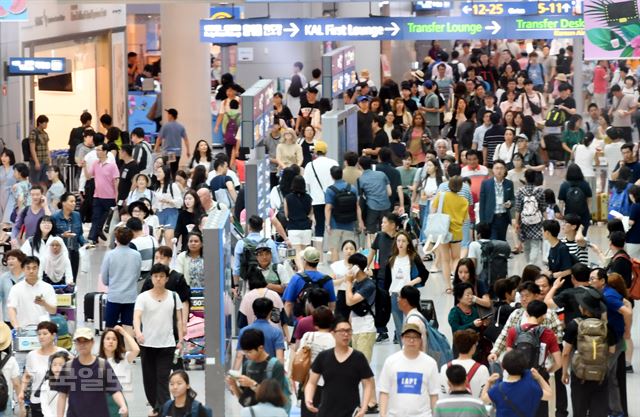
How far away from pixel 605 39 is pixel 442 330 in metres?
3.74

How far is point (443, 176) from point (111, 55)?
12035 mm

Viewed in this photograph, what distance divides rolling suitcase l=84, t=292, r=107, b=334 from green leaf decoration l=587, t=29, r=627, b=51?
602 cm

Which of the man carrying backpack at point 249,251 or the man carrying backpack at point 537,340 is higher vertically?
the man carrying backpack at point 249,251

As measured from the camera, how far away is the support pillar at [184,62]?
29.1 m

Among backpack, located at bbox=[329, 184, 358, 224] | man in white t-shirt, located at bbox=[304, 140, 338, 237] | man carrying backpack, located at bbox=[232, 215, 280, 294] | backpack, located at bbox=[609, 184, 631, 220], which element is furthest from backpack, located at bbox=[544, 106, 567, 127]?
man carrying backpack, located at bbox=[232, 215, 280, 294]

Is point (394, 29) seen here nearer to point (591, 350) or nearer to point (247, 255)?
point (247, 255)

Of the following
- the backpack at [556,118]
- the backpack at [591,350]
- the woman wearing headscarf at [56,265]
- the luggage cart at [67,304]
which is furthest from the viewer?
the backpack at [556,118]

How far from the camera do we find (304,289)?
13.0 metres

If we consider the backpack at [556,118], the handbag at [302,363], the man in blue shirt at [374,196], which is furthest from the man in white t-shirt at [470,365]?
the backpack at [556,118]

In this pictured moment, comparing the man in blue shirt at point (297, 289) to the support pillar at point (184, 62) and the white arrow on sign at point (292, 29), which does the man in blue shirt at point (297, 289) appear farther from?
the support pillar at point (184, 62)

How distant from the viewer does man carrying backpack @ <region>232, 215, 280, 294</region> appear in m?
14.6

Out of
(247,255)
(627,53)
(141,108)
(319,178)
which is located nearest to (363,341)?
(247,255)

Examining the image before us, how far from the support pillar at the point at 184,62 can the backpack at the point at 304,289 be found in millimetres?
16284

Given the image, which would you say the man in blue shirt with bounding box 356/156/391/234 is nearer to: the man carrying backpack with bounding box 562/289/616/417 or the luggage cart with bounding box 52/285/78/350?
the luggage cart with bounding box 52/285/78/350
